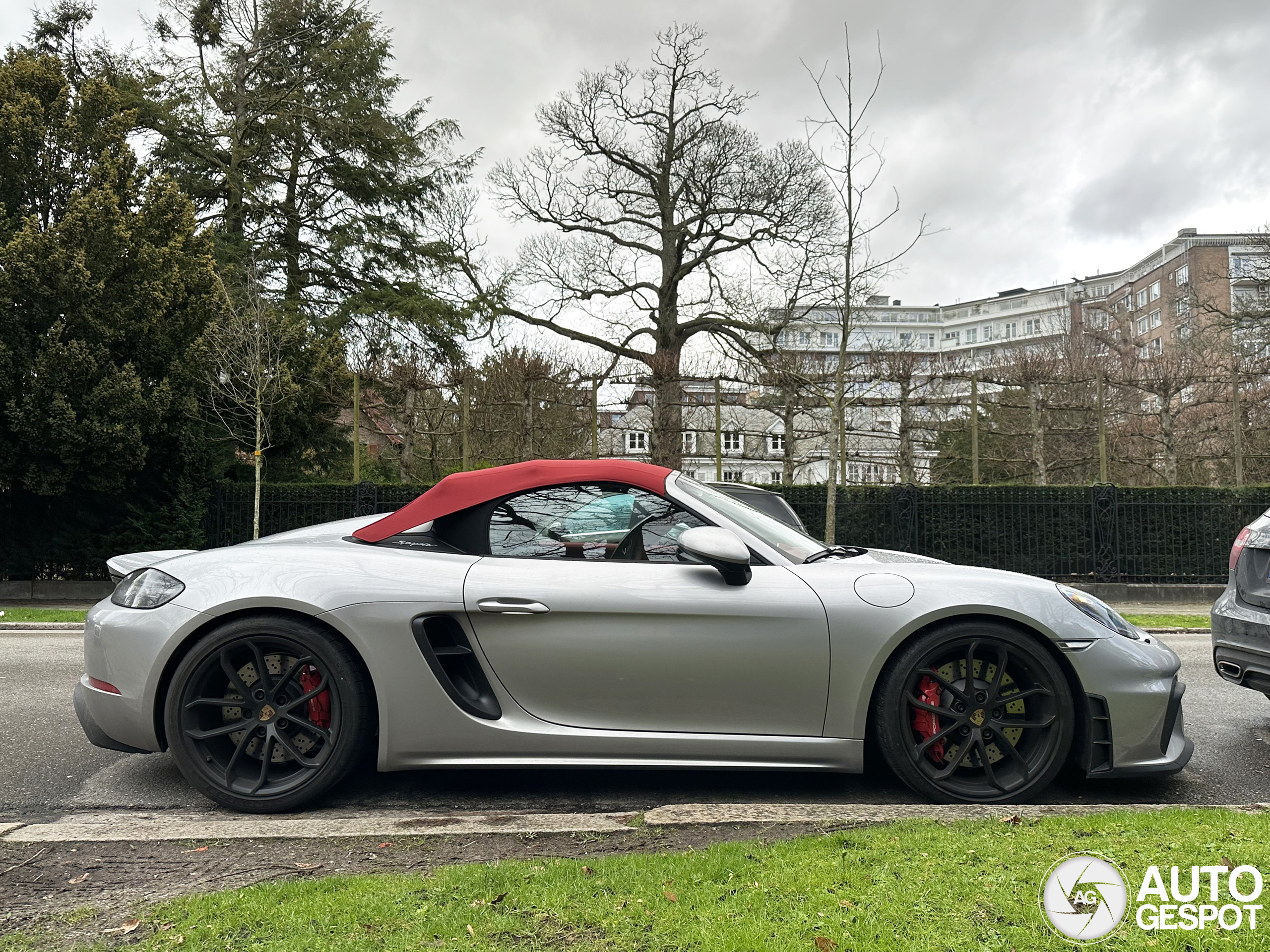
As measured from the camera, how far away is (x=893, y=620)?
324 cm

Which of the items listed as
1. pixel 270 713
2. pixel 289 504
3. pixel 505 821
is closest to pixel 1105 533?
pixel 289 504

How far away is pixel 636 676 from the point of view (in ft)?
10.6

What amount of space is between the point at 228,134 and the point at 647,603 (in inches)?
983

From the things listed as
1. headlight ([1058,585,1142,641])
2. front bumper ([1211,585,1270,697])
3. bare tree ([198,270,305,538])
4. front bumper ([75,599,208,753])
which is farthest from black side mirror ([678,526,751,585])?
bare tree ([198,270,305,538])

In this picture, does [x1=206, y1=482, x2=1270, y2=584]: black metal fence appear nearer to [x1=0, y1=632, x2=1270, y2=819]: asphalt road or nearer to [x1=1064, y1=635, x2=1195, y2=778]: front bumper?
[x1=0, y1=632, x2=1270, y2=819]: asphalt road

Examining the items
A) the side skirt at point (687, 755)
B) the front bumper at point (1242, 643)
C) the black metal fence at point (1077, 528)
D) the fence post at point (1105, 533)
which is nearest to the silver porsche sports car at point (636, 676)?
the side skirt at point (687, 755)

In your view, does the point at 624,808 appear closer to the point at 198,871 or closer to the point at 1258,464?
the point at 198,871

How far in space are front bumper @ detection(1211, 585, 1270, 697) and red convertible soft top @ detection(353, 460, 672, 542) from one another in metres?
3.07

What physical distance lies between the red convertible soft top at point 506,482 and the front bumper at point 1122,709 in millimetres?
1777

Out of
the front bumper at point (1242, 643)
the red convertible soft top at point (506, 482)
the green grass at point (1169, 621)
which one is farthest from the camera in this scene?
the green grass at point (1169, 621)

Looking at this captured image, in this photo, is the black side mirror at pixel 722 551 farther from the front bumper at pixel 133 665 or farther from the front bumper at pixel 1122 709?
the front bumper at pixel 133 665

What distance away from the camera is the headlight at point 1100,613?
3.38 m

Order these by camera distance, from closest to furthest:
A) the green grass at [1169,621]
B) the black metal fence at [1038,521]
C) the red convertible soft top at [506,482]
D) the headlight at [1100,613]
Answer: the headlight at [1100,613]
the red convertible soft top at [506,482]
the green grass at [1169,621]
the black metal fence at [1038,521]

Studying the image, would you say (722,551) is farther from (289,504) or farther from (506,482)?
(289,504)
